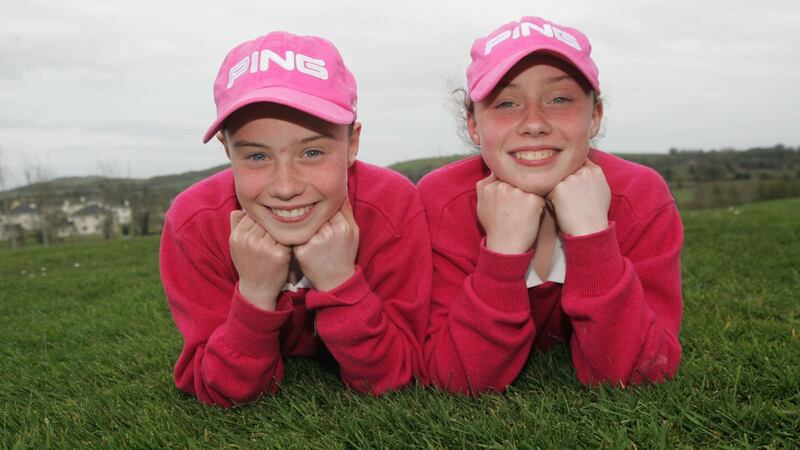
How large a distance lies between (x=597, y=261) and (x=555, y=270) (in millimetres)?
469

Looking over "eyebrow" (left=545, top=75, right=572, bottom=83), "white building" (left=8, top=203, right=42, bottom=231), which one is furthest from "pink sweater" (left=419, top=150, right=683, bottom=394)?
"white building" (left=8, top=203, right=42, bottom=231)

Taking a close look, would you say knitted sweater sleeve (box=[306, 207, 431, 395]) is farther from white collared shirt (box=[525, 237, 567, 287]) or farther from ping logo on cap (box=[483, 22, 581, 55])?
ping logo on cap (box=[483, 22, 581, 55])

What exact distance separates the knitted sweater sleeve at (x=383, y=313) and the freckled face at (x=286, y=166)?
331mm

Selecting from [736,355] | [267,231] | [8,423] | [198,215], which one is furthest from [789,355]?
[8,423]

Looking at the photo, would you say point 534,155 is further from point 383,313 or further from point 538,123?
point 383,313

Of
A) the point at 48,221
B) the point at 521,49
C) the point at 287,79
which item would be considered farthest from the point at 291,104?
the point at 48,221

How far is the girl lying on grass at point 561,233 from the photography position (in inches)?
98.2

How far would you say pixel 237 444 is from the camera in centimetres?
238

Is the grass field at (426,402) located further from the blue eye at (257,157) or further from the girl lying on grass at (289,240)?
the blue eye at (257,157)

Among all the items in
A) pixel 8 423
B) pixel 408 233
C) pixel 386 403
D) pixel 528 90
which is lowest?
pixel 8 423

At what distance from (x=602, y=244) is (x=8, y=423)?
2892 millimetres

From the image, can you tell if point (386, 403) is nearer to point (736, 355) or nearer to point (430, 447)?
point (430, 447)

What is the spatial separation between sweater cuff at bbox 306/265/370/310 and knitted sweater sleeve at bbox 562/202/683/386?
2.85 feet

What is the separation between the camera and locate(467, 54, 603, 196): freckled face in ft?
8.34
